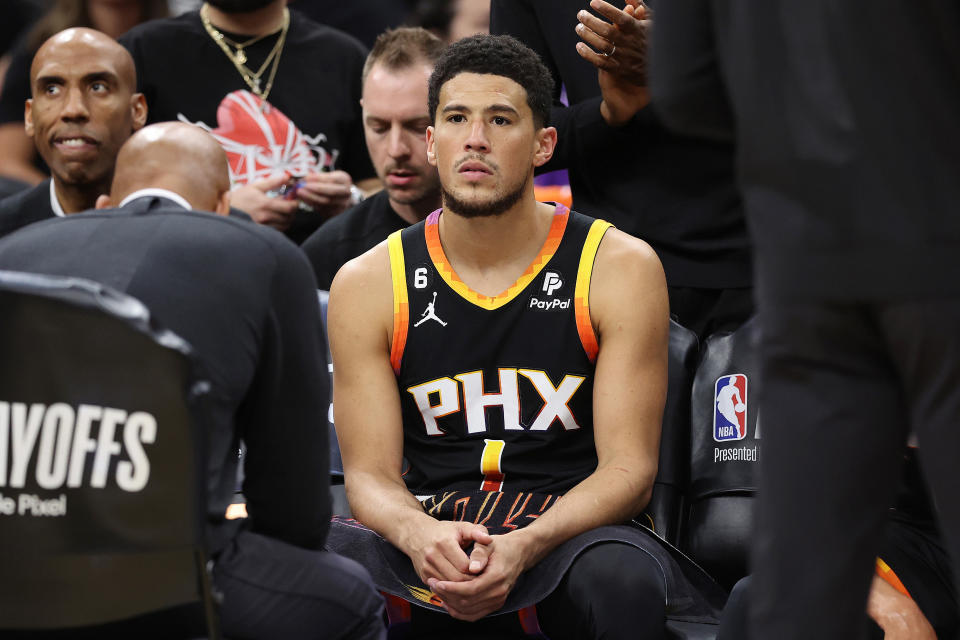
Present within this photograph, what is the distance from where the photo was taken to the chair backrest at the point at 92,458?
2.21 m

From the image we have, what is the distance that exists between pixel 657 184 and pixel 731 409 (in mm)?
759

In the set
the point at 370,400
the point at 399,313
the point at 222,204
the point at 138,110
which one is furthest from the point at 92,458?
the point at 138,110

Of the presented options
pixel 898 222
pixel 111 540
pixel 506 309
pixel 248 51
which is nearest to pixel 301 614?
pixel 111 540

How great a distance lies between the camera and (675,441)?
Answer: 3809mm

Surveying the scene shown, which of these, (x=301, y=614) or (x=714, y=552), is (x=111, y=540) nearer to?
(x=301, y=614)

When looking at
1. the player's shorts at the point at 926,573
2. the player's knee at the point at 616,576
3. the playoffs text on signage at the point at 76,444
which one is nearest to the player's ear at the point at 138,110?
the player's knee at the point at 616,576

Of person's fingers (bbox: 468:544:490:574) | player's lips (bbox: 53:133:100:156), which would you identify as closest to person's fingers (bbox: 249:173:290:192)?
player's lips (bbox: 53:133:100:156)

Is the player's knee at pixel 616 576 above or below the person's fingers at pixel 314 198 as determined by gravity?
below

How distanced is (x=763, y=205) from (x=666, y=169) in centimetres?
219

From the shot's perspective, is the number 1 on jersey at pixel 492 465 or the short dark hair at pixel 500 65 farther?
the short dark hair at pixel 500 65

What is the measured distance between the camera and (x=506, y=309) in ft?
11.6

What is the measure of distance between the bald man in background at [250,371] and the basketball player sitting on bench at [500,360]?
533 millimetres

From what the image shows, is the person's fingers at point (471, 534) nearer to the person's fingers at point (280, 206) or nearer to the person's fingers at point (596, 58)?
the person's fingers at point (596, 58)

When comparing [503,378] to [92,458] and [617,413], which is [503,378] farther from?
[92,458]
